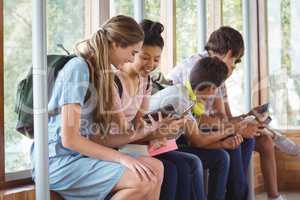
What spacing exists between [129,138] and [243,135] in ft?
2.84

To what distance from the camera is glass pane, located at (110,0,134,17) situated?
2.53 metres

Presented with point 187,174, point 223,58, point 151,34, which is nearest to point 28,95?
point 151,34

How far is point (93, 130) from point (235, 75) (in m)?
2.01

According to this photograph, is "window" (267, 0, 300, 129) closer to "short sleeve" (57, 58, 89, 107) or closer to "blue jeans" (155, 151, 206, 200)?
"blue jeans" (155, 151, 206, 200)

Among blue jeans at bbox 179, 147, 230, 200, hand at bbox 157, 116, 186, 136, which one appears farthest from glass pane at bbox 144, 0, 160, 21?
hand at bbox 157, 116, 186, 136

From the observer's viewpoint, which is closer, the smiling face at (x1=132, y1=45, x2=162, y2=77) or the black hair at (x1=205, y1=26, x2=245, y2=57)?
the smiling face at (x1=132, y1=45, x2=162, y2=77)

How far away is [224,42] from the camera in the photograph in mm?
2564

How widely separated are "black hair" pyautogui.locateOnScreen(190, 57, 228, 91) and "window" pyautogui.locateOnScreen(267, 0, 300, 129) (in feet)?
5.03

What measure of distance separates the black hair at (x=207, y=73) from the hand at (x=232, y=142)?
269 mm

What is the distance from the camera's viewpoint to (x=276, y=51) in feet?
12.4

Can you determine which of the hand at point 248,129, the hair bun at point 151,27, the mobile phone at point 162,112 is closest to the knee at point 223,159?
the hand at point 248,129

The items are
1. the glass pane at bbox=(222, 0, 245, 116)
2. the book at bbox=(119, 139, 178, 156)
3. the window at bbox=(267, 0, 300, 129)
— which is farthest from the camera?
the window at bbox=(267, 0, 300, 129)

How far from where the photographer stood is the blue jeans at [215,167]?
231 centimetres

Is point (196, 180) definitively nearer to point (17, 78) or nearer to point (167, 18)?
point (17, 78)
